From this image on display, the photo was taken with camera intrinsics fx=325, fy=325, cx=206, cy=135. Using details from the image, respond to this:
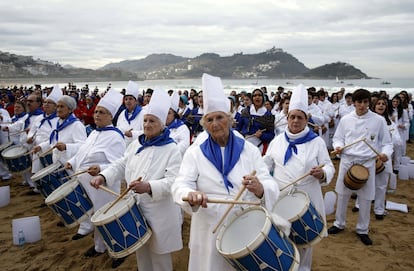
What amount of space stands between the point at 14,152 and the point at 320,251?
6.82m

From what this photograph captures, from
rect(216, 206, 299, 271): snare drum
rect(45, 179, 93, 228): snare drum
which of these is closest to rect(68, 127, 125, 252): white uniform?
rect(45, 179, 93, 228): snare drum

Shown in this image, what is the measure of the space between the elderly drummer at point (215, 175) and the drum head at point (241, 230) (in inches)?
6.6

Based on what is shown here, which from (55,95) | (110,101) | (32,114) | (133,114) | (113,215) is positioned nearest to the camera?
(113,215)

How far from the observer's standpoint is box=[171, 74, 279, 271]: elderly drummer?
9.06ft

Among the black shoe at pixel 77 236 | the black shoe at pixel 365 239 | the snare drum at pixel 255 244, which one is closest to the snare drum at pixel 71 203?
the black shoe at pixel 77 236

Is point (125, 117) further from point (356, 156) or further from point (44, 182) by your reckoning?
point (356, 156)

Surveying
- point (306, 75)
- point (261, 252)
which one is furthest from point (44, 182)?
point (306, 75)

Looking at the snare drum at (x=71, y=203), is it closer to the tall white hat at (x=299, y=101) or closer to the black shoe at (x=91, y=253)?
the black shoe at (x=91, y=253)

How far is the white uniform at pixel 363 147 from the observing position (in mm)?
5359

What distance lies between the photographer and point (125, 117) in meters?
7.45

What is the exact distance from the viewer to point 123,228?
127 inches

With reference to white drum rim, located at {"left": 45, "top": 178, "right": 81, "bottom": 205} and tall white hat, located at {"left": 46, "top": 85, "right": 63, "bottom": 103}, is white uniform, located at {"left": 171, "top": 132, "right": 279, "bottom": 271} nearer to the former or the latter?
white drum rim, located at {"left": 45, "top": 178, "right": 81, "bottom": 205}

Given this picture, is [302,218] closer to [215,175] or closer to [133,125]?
[215,175]

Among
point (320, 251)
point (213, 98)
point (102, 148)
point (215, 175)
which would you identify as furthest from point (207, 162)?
point (320, 251)
